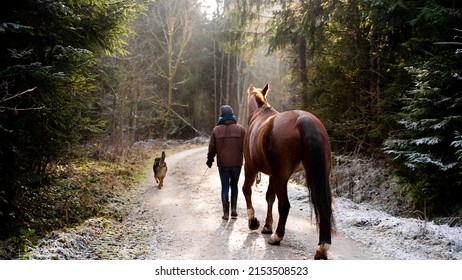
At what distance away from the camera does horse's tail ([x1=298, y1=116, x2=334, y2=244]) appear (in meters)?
4.39

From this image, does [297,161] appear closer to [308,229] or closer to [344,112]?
[308,229]

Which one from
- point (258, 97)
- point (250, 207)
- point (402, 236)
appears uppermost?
point (258, 97)

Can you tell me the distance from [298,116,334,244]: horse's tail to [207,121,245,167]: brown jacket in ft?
8.44

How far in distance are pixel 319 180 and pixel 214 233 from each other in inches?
95.6

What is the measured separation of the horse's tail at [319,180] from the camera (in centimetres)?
439

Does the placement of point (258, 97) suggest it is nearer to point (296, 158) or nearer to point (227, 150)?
point (227, 150)

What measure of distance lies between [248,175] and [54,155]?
4.17 meters

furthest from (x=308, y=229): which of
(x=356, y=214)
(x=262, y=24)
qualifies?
(x=262, y=24)

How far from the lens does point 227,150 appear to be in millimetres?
6957

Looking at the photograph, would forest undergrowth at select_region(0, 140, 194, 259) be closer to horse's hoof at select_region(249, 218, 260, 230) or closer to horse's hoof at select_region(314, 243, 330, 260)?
horse's hoof at select_region(249, 218, 260, 230)

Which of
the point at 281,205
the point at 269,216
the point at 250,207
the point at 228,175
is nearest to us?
the point at 281,205

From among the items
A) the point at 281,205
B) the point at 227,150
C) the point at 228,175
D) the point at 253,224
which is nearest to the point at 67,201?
the point at 228,175

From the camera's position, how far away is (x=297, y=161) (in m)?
4.77

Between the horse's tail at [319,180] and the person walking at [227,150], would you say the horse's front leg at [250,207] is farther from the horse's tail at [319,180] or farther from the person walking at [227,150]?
the horse's tail at [319,180]
